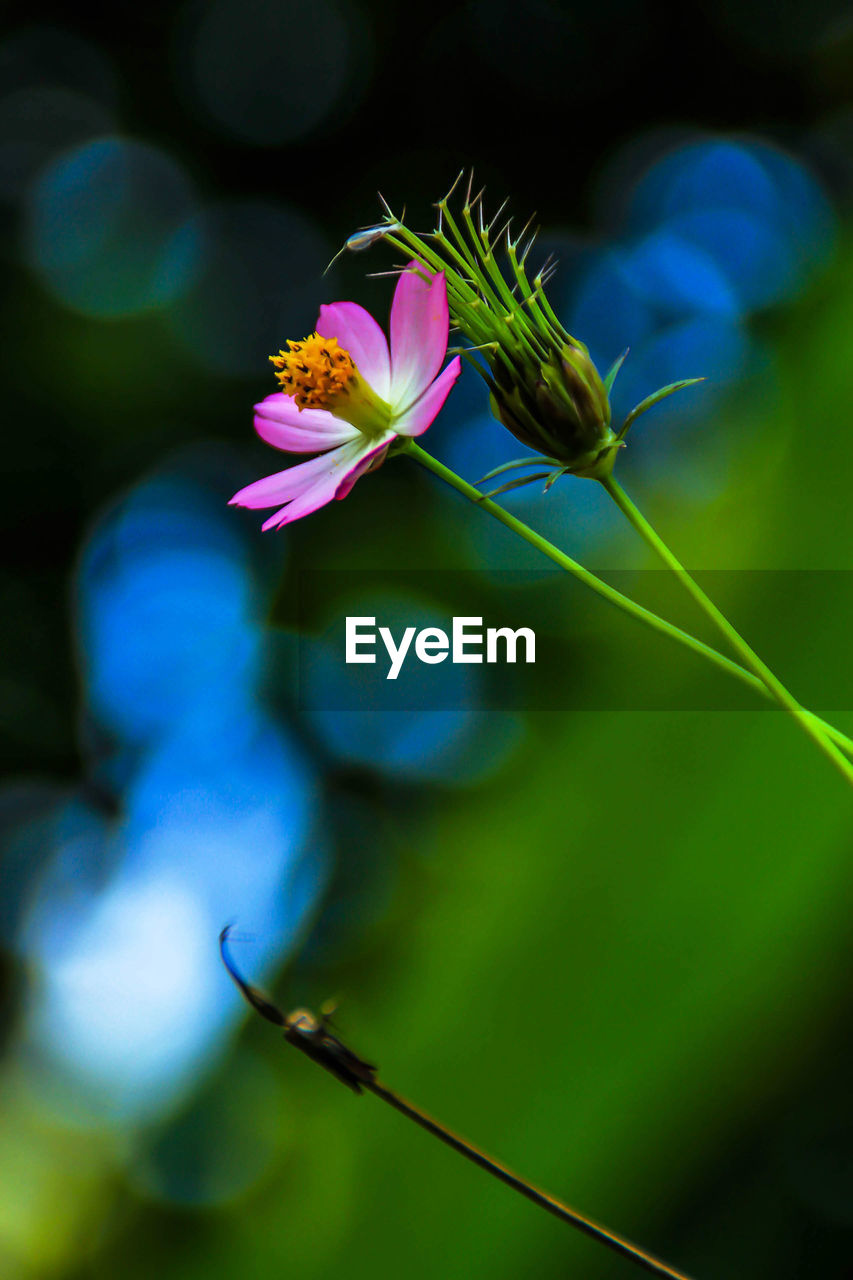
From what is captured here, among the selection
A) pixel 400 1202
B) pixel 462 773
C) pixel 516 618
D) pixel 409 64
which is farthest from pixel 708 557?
pixel 409 64

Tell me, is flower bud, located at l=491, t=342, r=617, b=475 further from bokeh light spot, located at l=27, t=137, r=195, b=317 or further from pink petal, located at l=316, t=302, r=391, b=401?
bokeh light spot, located at l=27, t=137, r=195, b=317

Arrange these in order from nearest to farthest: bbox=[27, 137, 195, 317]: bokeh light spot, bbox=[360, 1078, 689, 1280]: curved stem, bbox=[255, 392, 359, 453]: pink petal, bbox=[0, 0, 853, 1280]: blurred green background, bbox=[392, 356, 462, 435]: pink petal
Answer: bbox=[360, 1078, 689, 1280]: curved stem, bbox=[392, 356, 462, 435]: pink petal, bbox=[255, 392, 359, 453]: pink petal, bbox=[0, 0, 853, 1280]: blurred green background, bbox=[27, 137, 195, 317]: bokeh light spot

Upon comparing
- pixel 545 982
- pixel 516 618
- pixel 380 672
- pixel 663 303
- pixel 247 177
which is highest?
pixel 247 177

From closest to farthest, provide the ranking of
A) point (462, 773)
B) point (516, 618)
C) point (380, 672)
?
point (516, 618) < point (380, 672) < point (462, 773)

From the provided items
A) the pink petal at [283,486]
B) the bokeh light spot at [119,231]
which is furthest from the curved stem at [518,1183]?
the bokeh light spot at [119,231]

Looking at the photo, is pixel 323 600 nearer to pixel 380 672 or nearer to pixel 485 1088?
pixel 380 672

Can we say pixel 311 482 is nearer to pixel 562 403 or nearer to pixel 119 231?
pixel 562 403

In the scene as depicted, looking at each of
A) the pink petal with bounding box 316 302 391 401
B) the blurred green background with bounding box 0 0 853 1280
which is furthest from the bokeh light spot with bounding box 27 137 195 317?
the pink petal with bounding box 316 302 391 401

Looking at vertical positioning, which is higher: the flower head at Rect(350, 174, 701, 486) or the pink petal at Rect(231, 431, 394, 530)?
the flower head at Rect(350, 174, 701, 486)
